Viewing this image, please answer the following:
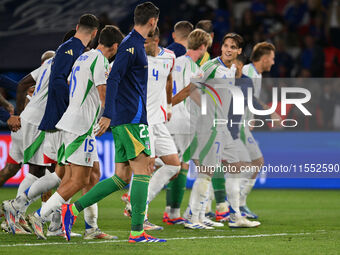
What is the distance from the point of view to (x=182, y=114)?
9945 millimetres

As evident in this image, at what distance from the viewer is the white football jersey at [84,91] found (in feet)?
24.6

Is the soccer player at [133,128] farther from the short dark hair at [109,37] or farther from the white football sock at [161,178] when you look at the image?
the white football sock at [161,178]

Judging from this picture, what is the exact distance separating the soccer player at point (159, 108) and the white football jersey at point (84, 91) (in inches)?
51.3

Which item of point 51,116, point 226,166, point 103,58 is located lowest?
point 226,166

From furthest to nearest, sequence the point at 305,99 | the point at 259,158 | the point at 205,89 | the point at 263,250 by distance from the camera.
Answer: the point at 305,99, the point at 259,158, the point at 205,89, the point at 263,250

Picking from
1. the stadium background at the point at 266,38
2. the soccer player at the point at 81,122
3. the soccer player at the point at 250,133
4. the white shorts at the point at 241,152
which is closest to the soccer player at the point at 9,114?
the soccer player at the point at 81,122

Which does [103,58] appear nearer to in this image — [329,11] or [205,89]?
[205,89]

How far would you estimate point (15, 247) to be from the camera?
22.7ft

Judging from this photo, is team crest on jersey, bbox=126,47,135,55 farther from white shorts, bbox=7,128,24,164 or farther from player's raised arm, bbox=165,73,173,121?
white shorts, bbox=7,128,24,164

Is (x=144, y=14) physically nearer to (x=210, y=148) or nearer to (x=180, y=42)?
(x=210, y=148)

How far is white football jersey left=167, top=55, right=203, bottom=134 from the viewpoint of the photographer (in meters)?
9.73

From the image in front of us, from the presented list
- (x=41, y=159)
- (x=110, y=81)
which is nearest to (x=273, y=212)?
(x=41, y=159)

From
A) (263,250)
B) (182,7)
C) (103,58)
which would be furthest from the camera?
(182,7)

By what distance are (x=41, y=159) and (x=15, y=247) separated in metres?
1.80
